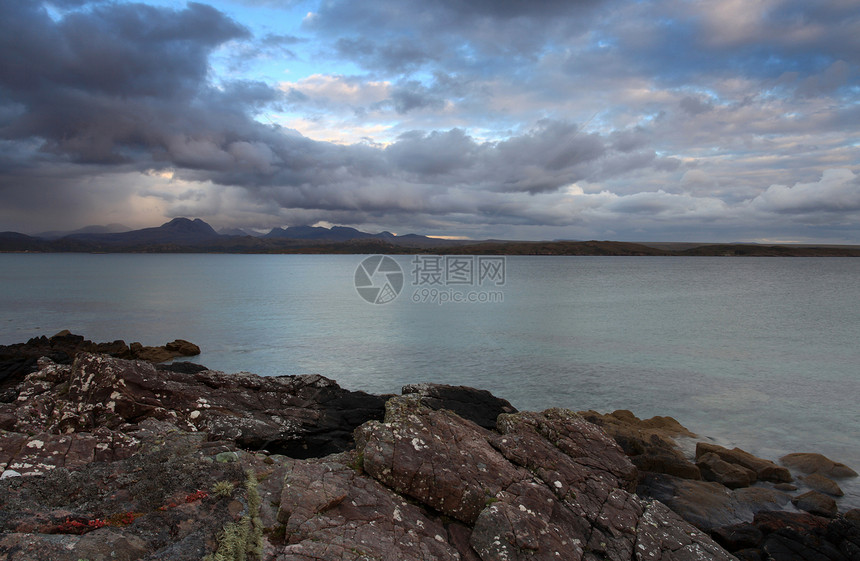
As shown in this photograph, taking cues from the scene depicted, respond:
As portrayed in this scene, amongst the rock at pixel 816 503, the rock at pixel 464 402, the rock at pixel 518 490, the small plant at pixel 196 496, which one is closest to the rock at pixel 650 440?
the rock at pixel 816 503

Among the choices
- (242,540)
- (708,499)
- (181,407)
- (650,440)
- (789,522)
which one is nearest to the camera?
(242,540)

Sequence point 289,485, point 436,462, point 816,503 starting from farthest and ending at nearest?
point 816,503, point 436,462, point 289,485

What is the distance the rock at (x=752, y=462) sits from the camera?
14766 millimetres

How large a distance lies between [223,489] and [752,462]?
1656 centimetres

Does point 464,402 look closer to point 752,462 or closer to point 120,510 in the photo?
point 752,462

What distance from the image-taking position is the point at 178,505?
7.31 metres

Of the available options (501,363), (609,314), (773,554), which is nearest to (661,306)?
(609,314)

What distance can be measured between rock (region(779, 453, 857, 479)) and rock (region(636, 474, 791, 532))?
292cm

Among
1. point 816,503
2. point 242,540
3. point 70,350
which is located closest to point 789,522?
point 816,503

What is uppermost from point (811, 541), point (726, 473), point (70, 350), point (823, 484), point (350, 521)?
point (350, 521)

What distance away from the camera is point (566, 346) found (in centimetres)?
3634

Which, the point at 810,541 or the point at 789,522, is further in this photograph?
the point at 789,522

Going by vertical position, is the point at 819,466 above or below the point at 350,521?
below

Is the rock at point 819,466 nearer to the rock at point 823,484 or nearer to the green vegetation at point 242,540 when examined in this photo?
the rock at point 823,484
